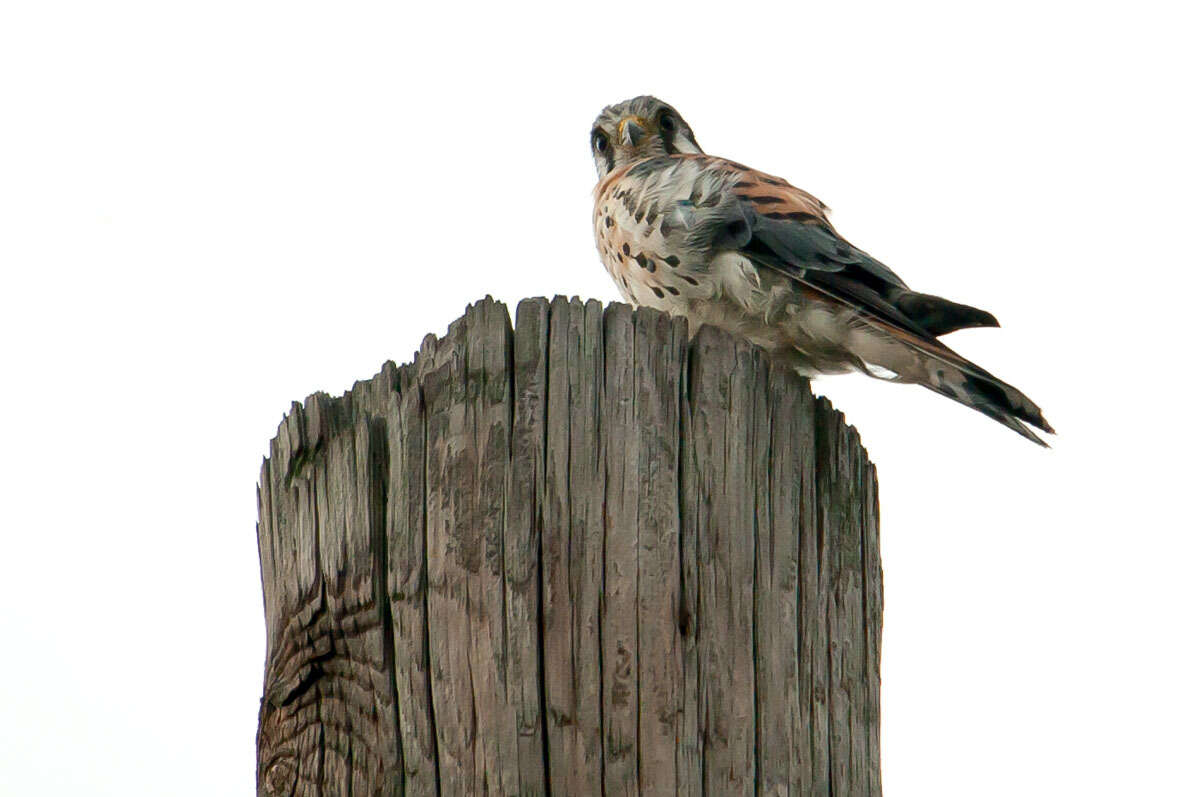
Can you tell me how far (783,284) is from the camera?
362 centimetres

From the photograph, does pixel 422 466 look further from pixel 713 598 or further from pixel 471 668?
pixel 713 598

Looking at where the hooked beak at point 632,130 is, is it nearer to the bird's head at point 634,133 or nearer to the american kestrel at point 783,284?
the bird's head at point 634,133

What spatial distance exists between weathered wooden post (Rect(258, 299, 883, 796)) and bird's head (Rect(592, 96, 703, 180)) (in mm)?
3067

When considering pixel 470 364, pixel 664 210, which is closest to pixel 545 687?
pixel 470 364

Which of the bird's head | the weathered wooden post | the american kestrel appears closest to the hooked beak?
the bird's head

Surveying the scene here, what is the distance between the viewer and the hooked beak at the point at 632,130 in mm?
5316

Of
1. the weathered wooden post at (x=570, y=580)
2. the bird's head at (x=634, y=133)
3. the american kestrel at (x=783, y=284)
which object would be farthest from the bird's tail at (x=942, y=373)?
the bird's head at (x=634, y=133)

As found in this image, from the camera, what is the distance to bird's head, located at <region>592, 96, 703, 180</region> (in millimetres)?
5344

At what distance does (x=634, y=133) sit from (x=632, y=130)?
16 millimetres

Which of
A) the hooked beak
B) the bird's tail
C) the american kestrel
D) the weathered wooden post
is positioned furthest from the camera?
the hooked beak

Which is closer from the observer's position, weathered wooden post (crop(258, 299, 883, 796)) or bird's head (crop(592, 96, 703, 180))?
weathered wooden post (crop(258, 299, 883, 796))

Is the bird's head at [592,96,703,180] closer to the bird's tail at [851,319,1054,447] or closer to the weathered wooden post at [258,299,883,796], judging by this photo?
the bird's tail at [851,319,1054,447]

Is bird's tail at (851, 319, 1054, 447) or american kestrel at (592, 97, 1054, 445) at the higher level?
american kestrel at (592, 97, 1054, 445)

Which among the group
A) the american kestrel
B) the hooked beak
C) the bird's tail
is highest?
the hooked beak
